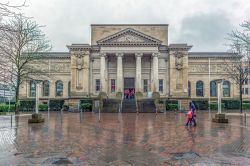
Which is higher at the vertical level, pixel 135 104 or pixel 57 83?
pixel 57 83

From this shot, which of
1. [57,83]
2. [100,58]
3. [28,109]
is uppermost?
[100,58]

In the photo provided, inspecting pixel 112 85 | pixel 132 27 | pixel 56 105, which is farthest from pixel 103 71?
pixel 132 27

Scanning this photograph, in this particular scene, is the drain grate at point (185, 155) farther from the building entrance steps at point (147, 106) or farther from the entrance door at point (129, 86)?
the entrance door at point (129, 86)

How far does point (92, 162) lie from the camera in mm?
8555

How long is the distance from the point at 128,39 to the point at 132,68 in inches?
268

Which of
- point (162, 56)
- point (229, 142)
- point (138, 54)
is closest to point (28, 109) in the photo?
point (138, 54)

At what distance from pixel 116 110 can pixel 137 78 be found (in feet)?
38.4

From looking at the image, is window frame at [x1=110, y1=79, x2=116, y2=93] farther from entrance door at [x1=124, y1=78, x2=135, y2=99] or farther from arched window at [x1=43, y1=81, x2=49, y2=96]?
arched window at [x1=43, y1=81, x2=49, y2=96]

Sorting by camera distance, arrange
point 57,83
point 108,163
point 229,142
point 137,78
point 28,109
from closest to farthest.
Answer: point 108,163 < point 229,142 < point 28,109 < point 137,78 < point 57,83

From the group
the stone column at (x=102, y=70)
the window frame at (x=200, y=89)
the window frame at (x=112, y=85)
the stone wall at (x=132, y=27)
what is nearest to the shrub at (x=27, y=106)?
the stone column at (x=102, y=70)

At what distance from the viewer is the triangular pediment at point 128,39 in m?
53.4

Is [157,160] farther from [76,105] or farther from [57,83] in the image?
[57,83]

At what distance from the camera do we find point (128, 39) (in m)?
53.9

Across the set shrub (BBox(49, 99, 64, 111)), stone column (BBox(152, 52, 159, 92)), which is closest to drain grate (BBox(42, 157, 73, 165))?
stone column (BBox(152, 52, 159, 92))
